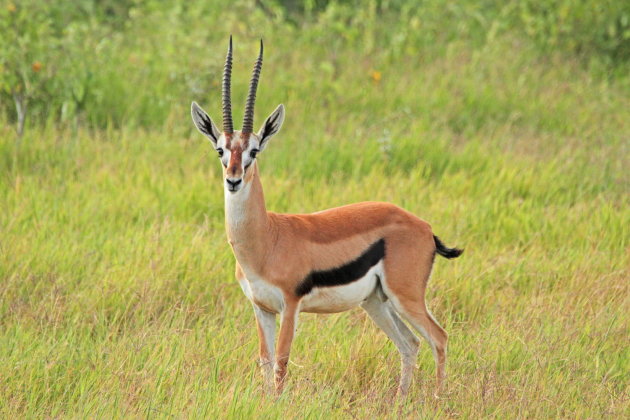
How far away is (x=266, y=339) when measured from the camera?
15.7ft

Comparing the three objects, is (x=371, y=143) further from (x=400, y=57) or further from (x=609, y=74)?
(x=609, y=74)

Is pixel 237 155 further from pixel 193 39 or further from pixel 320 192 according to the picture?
pixel 193 39

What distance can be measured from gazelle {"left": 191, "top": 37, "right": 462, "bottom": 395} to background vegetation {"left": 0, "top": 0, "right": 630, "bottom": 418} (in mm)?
237

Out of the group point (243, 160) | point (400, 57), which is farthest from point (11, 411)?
point (400, 57)

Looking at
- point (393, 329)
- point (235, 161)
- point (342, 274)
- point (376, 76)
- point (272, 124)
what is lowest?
point (393, 329)

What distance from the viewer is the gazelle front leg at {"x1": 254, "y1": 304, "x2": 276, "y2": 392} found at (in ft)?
15.4

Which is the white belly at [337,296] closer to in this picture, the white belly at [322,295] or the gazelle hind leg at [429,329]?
the white belly at [322,295]

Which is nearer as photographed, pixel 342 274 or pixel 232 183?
pixel 232 183

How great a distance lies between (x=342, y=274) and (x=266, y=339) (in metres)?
0.50

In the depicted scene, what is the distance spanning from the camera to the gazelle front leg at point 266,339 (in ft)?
15.4

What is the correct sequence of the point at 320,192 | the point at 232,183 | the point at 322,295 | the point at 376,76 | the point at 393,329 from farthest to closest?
the point at 376,76
the point at 320,192
the point at 393,329
the point at 322,295
the point at 232,183

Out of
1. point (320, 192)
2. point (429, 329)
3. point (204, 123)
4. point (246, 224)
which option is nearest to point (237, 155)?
point (246, 224)

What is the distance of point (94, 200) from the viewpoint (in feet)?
23.2

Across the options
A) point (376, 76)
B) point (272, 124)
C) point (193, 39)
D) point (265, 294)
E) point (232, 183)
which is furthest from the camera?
point (376, 76)
